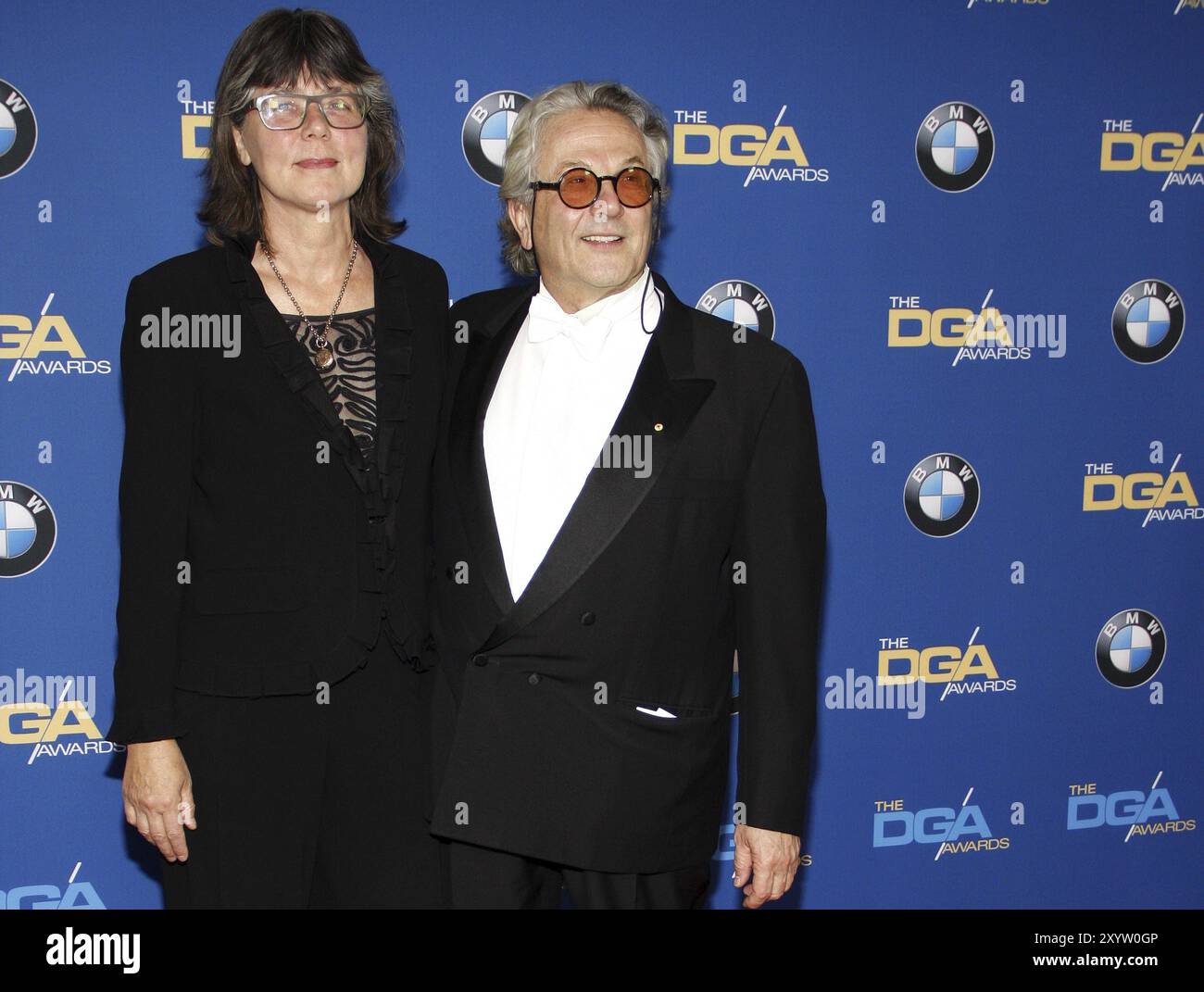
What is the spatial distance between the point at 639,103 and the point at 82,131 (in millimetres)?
1350

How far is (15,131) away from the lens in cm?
275

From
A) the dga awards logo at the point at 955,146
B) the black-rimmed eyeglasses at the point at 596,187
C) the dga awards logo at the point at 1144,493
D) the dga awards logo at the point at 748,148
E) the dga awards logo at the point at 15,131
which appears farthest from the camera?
the dga awards logo at the point at 1144,493

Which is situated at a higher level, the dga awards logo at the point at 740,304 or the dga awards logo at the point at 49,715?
the dga awards logo at the point at 740,304

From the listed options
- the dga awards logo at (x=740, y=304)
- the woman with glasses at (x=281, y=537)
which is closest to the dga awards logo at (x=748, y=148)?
the dga awards logo at (x=740, y=304)

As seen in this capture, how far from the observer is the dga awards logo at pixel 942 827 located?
11.2 ft

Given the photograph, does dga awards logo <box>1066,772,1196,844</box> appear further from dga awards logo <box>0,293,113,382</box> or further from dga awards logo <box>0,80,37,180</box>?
dga awards logo <box>0,80,37,180</box>

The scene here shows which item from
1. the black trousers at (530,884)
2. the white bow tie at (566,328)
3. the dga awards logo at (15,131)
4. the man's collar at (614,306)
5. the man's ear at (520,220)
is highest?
the dga awards logo at (15,131)

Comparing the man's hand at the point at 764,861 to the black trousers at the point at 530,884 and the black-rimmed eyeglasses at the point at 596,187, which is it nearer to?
the black trousers at the point at 530,884

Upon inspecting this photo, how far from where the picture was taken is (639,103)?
86.9 inches

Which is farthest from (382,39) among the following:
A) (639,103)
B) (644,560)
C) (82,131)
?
(644,560)

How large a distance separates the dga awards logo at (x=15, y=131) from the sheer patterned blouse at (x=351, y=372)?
3.50ft

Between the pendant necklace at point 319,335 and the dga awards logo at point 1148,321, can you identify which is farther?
the dga awards logo at point 1148,321

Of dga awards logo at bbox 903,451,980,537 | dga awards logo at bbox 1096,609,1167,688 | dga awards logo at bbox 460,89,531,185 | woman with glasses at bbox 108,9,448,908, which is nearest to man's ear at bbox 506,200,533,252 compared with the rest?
woman with glasses at bbox 108,9,448,908

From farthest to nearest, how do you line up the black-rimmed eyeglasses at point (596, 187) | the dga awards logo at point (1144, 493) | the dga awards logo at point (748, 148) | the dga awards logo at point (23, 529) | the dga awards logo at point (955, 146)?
the dga awards logo at point (1144, 493), the dga awards logo at point (955, 146), the dga awards logo at point (748, 148), the dga awards logo at point (23, 529), the black-rimmed eyeglasses at point (596, 187)
